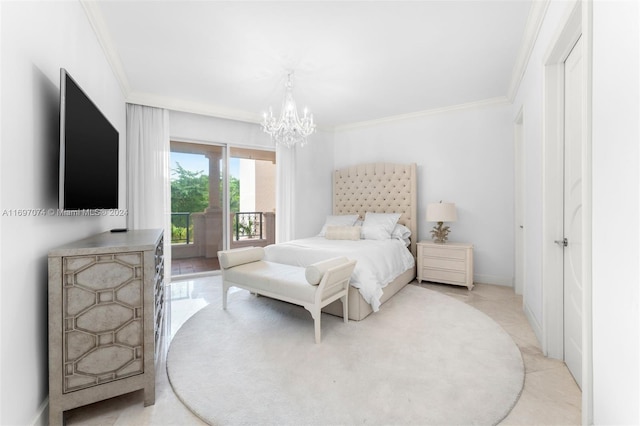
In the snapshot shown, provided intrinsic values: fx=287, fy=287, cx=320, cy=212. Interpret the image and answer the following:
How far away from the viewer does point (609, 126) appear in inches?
46.0

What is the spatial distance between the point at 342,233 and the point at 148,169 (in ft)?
9.46

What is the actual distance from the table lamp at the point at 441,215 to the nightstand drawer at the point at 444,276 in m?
0.45

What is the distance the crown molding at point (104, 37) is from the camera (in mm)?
2145

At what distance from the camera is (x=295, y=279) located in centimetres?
264

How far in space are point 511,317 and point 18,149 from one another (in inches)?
155

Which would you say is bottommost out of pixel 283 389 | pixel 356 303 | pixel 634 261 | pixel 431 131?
pixel 283 389

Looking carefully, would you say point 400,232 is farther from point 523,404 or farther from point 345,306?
point 523,404

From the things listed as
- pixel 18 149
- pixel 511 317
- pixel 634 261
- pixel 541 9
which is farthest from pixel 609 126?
pixel 18 149

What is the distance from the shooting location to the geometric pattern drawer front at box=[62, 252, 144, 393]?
1.50 metres

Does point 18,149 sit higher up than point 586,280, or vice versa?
point 18,149

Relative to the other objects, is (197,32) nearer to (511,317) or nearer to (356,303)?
(356,303)

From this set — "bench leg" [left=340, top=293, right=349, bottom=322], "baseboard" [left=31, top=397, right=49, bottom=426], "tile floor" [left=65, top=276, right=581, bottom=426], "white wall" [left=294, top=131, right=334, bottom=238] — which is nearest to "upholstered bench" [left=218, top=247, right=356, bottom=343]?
"bench leg" [left=340, top=293, right=349, bottom=322]

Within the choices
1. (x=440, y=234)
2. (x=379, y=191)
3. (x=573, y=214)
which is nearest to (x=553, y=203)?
(x=573, y=214)

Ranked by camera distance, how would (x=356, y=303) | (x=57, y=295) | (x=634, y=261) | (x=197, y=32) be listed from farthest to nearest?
(x=356, y=303)
(x=197, y=32)
(x=57, y=295)
(x=634, y=261)
